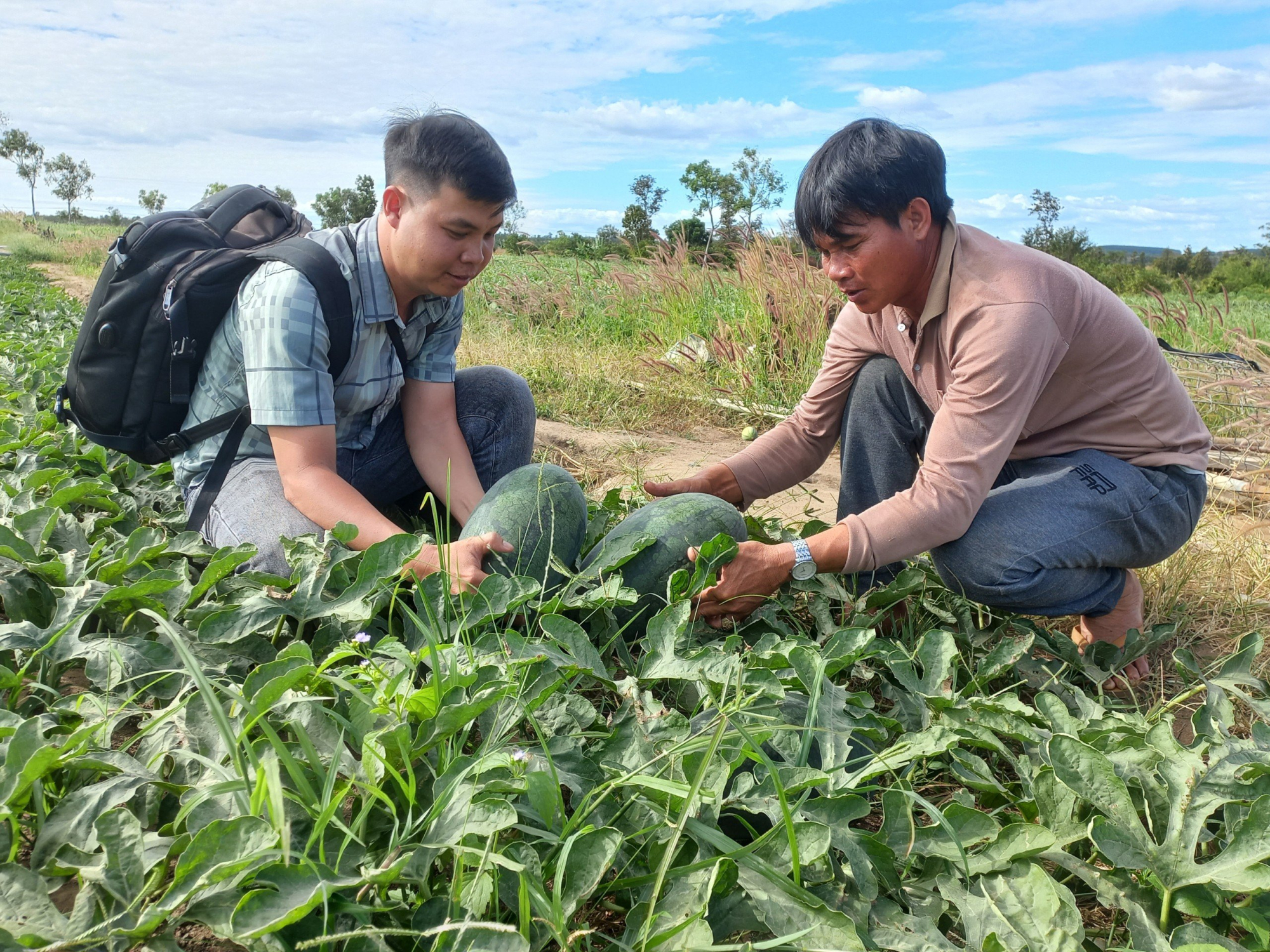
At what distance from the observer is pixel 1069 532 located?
250 cm

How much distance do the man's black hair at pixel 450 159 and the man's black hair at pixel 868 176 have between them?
0.86 metres

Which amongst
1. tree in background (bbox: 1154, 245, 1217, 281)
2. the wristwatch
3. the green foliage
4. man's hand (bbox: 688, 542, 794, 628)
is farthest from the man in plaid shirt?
tree in background (bbox: 1154, 245, 1217, 281)

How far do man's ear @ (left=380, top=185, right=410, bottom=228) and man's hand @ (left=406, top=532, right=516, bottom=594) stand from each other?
1.06 meters

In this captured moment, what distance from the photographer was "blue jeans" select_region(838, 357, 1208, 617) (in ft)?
8.17

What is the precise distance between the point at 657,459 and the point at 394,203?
236 centimetres

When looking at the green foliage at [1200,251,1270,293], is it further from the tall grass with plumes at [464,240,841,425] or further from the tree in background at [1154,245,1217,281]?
the tall grass with plumes at [464,240,841,425]

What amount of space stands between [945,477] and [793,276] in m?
4.08

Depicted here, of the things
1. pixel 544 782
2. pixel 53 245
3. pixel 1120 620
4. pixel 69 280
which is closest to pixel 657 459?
pixel 1120 620

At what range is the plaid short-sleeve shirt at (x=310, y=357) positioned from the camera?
2455mm

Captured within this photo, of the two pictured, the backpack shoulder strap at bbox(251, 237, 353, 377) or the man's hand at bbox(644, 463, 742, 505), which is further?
the man's hand at bbox(644, 463, 742, 505)

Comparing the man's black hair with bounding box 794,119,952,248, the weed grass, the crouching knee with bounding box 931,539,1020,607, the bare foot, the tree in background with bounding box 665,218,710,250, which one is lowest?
the bare foot

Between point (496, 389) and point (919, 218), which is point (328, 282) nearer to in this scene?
point (496, 389)

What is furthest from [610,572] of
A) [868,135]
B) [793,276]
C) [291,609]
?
[793,276]

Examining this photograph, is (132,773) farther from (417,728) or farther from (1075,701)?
(1075,701)
